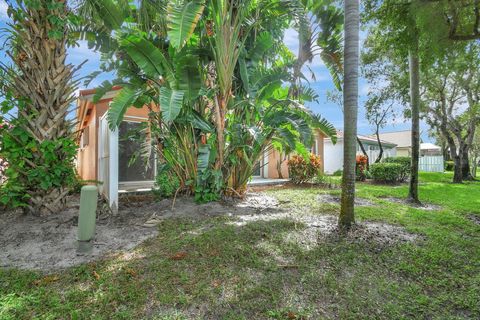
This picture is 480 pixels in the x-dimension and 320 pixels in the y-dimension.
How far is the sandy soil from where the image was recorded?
Answer: 144 inches

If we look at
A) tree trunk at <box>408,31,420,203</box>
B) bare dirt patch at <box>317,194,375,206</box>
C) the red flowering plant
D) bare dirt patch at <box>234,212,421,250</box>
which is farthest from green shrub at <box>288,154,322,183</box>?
bare dirt patch at <box>234,212,421,250</box>

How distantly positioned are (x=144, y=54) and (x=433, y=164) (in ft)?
98.1

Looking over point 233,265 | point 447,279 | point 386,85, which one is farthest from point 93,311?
point 386,85

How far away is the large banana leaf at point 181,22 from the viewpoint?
181 inches

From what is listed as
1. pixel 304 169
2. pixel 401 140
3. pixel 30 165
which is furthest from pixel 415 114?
pixel 401 140

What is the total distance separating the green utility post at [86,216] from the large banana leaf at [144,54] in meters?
2.69

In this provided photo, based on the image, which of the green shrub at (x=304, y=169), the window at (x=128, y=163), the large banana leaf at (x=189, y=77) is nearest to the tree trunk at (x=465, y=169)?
the green shrub at (x=304, y=169)

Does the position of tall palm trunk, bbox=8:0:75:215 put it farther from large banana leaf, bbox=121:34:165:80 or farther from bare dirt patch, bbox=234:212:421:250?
bare dirt patch, bbox=234:212:421:250

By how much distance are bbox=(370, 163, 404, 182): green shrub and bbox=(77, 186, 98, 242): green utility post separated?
515 inches

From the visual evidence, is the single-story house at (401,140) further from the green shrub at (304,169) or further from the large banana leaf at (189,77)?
the large banana leaf at (189,77)

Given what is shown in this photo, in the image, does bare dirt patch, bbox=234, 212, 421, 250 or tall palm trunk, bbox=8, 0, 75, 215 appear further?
tall palm trunk, bbox=8, 0, 75, 215

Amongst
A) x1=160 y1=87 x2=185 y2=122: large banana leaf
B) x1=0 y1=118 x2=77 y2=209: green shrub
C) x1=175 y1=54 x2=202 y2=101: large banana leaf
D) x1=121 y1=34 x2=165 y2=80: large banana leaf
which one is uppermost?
x1=121 y1=34 x2=165 y2=80: large banana leaf

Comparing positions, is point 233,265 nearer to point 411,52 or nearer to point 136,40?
point 136,40

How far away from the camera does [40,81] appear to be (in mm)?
4785
